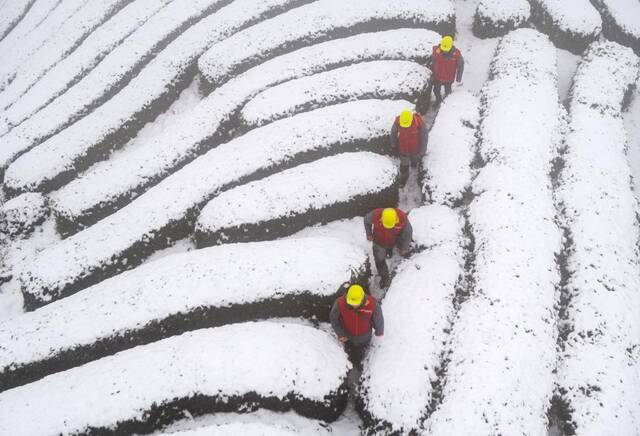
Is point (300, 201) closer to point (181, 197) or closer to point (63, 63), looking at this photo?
point (181, 197)

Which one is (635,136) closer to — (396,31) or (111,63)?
(396,31)

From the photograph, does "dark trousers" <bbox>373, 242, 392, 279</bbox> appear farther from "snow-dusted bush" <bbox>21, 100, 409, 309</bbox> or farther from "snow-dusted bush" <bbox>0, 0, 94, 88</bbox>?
"snow-dusted bush" <bbox>0, 0, 94, 88</bbox>

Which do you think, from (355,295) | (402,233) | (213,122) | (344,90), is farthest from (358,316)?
(213,122)

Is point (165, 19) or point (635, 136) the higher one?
point (165, 19)

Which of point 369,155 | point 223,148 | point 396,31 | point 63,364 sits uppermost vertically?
point 396,31

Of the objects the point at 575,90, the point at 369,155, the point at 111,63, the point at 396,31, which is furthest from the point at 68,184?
the point at 575,90

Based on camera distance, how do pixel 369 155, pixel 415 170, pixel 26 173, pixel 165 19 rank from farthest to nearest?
pixel 165 19
pixel 26 173
pixel 415 170
pixel 369 155
